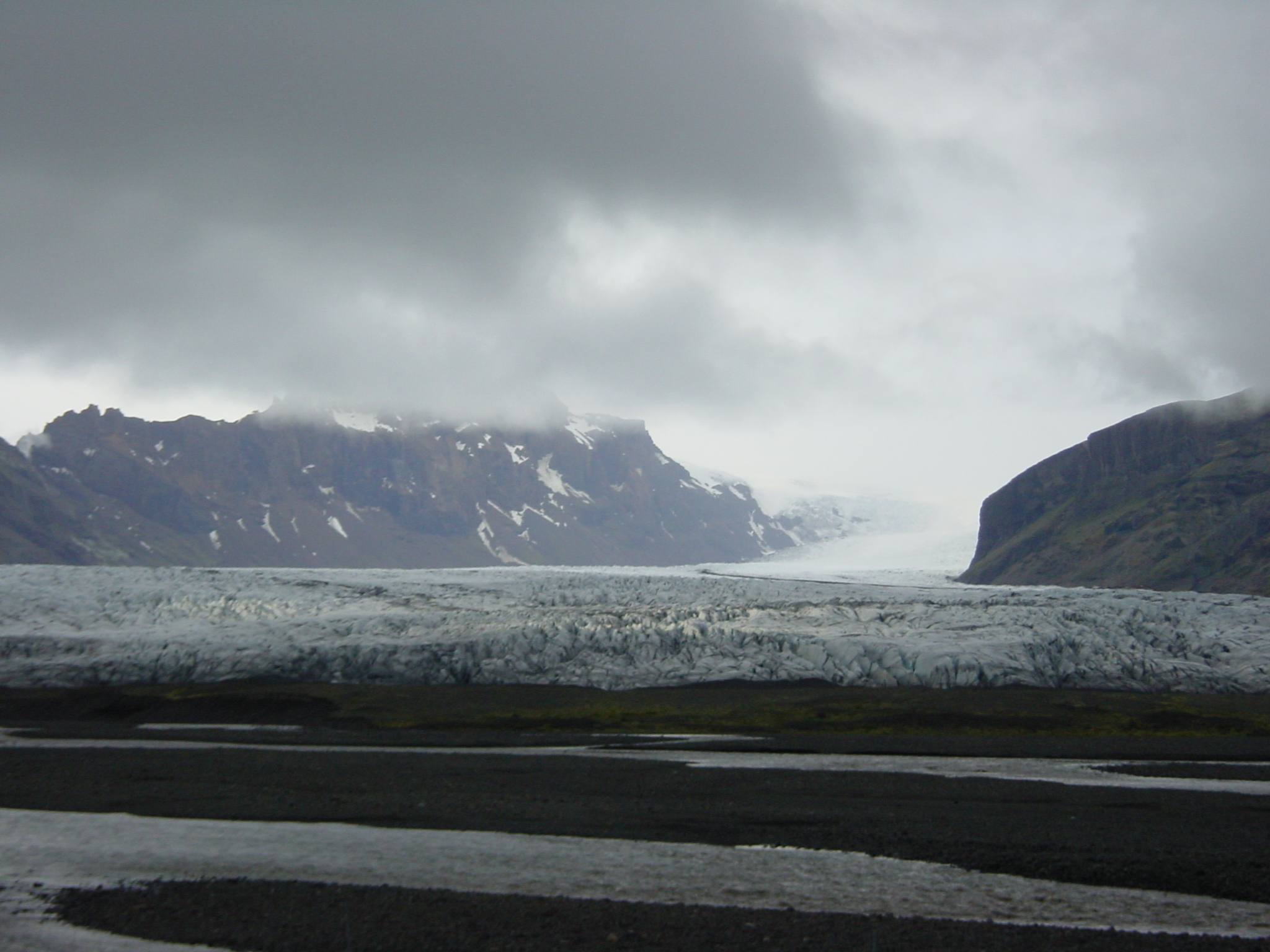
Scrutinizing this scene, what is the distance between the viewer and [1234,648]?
50.4 meters

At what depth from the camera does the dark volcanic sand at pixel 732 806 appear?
16938mm

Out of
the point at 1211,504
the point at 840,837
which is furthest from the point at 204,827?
the point at 1211,504

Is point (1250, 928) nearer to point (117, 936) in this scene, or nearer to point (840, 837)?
point (840, 837)

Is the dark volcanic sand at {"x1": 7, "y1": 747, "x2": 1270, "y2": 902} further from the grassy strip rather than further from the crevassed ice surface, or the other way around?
the crevassed ice surface

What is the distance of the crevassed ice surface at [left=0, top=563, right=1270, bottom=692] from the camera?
48031mm

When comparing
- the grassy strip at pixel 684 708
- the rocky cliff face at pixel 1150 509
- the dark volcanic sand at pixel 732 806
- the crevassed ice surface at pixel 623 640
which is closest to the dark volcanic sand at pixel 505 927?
the dark volcanic sand at pixel 732 806

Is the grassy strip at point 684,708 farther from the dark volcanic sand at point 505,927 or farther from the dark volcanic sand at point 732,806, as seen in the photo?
the dark volcanic sand at point 505,927

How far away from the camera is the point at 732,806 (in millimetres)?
21469

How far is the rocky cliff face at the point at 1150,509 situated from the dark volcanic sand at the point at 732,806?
100m

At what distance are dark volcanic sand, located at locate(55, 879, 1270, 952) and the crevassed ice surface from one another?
3449 centimetres

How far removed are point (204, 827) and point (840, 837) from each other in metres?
11.4

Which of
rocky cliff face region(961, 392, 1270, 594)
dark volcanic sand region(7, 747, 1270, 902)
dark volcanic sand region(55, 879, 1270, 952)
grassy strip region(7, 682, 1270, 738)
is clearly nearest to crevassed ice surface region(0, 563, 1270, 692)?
grassy strip region(7, 682, 1270, 738)

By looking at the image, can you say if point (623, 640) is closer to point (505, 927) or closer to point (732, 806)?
point (732, 806)

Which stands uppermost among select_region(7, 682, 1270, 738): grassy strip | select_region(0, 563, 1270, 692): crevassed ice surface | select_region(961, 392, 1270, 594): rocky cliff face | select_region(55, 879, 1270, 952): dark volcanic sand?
select_region(961, 392, 1270, 594): rocky cliff face
